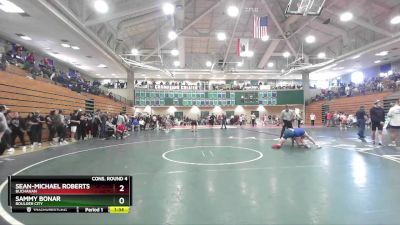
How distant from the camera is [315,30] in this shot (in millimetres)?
26484

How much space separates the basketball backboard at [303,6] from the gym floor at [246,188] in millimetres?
7958

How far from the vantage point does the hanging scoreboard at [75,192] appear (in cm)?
244

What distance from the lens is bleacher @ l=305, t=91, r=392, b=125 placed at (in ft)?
87.6

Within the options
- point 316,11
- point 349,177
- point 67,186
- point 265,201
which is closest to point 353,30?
point 316,11

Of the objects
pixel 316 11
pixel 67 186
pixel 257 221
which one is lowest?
pixel 257 221

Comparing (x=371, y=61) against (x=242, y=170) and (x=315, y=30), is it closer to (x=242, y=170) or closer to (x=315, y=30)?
(x=315, y=30)

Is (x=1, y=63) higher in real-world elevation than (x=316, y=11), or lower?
lower

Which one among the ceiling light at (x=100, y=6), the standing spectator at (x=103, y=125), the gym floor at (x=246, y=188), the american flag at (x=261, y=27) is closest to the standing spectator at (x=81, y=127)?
the standing spectator at (x=103, y=125)

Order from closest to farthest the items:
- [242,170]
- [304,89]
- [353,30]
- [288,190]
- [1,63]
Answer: [288,190] → [242,170] → [1,63] → [353,30] → [304,89]

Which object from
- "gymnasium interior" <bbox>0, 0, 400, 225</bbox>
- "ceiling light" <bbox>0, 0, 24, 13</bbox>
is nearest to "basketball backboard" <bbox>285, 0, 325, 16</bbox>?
"gymnasium interior" <bbox>0, 0, 400, 225</bbox>

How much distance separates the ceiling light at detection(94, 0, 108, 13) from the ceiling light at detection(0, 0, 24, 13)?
11.7 ft

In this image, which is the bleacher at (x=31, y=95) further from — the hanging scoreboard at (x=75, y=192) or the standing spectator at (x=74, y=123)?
the hanging scoreboard at (x=75, y=192)

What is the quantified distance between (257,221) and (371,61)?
3292 centimetres

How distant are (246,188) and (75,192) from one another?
2.90m
